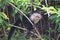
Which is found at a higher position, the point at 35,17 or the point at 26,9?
the point at 26,9

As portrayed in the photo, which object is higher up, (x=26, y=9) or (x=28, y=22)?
(x=26, y=9)

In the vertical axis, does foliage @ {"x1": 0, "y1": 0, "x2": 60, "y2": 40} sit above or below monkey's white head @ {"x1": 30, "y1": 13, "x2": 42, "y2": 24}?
above

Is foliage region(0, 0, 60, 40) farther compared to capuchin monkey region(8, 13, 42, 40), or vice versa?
capuchin monkey region(8, 13, 42, 40)

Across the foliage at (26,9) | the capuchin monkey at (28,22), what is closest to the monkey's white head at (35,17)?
the capuchin monkey at (28,22)

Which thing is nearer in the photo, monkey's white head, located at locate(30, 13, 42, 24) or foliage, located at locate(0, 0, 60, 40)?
foliage, located at locate(0, 0, 60, 40)

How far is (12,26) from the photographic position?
287 cm

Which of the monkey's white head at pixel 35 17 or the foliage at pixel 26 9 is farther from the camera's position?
the monkey's white head at pixel 35 17

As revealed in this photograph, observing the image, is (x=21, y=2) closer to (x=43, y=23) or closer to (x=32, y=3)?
(x=32, y=3)

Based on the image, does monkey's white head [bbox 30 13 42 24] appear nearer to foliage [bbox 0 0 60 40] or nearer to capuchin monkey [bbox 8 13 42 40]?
capuchin monkey [bbox 8 13 42 40]

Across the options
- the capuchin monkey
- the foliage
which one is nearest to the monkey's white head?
the capuchin monkey

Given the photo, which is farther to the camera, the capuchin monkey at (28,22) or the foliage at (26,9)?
the capuchin monkey at (28,22)

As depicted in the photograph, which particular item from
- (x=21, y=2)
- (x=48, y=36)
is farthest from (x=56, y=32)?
(x=21, y=2)

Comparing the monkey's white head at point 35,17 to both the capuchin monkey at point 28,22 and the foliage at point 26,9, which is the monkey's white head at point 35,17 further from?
the foliage at point 26,9

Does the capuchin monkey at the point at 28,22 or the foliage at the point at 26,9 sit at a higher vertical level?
the foliage at the point at 26,9
